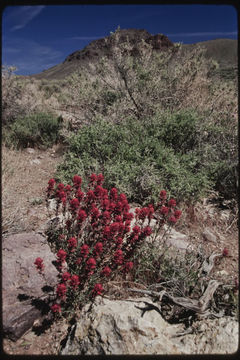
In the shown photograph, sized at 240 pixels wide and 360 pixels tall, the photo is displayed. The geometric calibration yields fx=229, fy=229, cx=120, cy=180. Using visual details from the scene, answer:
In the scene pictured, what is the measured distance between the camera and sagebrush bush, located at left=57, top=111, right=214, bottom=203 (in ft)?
13.6

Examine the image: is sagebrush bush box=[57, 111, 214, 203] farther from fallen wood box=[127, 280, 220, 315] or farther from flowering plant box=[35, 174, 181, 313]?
fallen wood box=[127, 280, 220, 315]

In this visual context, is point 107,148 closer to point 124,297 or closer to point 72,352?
point 124,297

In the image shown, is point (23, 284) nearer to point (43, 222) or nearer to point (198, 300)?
point (43, 222)

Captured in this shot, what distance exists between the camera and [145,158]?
4.45 meters

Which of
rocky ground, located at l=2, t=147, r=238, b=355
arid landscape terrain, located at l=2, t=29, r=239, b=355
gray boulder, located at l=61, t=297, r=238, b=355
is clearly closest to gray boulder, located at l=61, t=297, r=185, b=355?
gray boulder, located at l=61, t=297, r=238, b=355

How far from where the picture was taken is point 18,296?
2338 mm

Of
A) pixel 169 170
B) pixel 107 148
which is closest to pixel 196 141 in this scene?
pixel 169 170

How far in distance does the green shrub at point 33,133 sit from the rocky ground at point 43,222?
1.99 meters

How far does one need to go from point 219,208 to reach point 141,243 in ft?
6.93

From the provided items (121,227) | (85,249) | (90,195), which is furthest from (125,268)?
(90,195)

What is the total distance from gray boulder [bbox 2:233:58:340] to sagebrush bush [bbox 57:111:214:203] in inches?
71.9

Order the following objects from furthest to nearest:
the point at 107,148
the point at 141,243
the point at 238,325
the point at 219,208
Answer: the point at 107,148
the point at 219,208
the point at 141,243
the point at 238,325

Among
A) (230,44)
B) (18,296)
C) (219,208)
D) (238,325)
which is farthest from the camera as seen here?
(230,44)

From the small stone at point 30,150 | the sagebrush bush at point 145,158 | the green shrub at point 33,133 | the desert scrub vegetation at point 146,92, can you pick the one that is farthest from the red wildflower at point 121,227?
the green shrub at point 33,133
